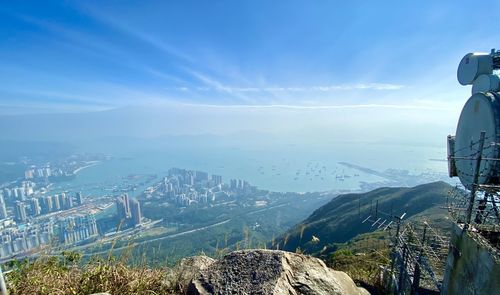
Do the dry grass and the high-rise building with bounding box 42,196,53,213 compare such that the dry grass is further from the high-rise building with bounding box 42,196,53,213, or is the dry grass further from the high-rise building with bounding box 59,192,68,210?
the high-rise building with bounding box 59,192,68,210

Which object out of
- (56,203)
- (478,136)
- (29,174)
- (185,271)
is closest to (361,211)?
(478,136)

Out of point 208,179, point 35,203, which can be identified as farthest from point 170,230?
point 208,179

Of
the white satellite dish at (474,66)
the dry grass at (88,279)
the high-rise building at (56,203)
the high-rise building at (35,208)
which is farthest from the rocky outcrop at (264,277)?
the high-rise building at (56,203)

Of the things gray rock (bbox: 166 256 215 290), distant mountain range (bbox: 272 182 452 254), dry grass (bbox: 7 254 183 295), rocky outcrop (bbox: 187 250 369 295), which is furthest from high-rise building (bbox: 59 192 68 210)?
rocky outcrop (bbox: 187 250 369 295)

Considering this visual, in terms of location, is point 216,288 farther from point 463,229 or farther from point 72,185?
point 72,185

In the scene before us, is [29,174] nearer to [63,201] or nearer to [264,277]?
[63,201]
